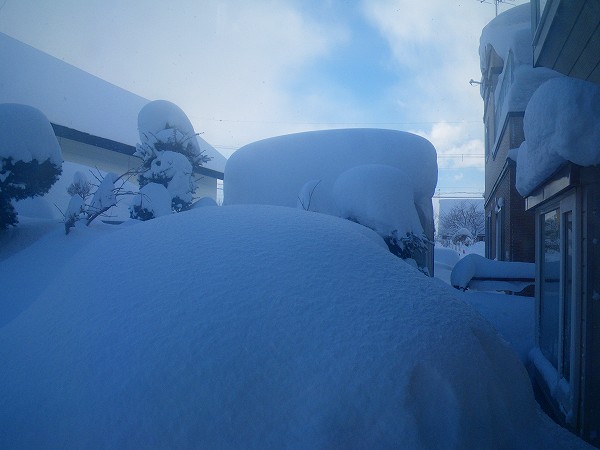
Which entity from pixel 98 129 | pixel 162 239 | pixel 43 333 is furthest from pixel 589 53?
pixel 98 129

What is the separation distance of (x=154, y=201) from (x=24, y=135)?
2243 millimetres

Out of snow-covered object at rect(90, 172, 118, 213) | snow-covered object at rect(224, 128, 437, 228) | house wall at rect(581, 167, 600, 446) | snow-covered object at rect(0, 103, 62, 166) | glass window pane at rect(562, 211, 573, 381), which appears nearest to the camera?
house wall at rect(581, 167, 600, 446)

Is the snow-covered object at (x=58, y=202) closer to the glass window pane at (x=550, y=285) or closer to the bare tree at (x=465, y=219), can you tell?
the glass window pane at (x=550, y=285)

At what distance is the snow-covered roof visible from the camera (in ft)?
41.9

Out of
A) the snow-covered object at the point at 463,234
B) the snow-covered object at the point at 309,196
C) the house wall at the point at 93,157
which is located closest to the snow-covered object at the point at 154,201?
the snow-covered object at the point at 309,196

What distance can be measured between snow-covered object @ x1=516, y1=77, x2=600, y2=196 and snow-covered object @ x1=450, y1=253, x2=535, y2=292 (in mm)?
4463

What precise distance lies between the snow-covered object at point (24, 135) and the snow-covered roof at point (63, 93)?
289 inches

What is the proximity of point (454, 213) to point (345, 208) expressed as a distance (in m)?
38.9

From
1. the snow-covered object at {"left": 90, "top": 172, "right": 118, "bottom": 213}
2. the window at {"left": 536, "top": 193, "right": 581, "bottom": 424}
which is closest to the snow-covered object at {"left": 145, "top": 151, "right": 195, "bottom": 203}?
the snow-covered object at {"left": 90, "top": 172, "right": 118, "bottom": 213}

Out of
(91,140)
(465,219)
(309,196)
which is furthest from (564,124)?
(465,219)

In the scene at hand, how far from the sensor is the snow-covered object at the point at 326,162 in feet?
23.7

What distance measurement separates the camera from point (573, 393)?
2857mm

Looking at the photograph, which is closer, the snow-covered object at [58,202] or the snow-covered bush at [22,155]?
the snow-covered bush at [22,155]

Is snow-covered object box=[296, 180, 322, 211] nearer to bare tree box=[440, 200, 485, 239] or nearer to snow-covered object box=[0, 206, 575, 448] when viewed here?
snow-covered object box=[0, 206, 575, 448]
